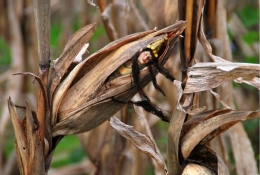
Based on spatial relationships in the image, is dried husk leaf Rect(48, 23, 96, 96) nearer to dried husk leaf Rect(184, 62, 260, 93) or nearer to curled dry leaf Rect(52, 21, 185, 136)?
curled dry leaf Rect(52, 21, 185, 136)

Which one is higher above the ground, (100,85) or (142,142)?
(100,85)

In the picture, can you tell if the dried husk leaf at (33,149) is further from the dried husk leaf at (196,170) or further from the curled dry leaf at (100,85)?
the dried husk leaf at (196,170)

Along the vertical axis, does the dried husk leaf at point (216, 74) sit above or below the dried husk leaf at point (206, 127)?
above

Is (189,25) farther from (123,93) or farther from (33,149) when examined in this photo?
(33,149)

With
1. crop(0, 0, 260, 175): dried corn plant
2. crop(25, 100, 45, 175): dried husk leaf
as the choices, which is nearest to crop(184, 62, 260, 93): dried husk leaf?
crop(0, 0, 260, 175): dried corn plant

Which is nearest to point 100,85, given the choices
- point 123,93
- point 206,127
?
point 123,93

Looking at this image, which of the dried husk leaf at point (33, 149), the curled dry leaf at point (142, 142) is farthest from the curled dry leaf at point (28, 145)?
the curled dry leaf at point (142, 142)

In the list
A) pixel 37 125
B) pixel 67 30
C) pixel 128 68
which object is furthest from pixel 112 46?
pixel 67 30
